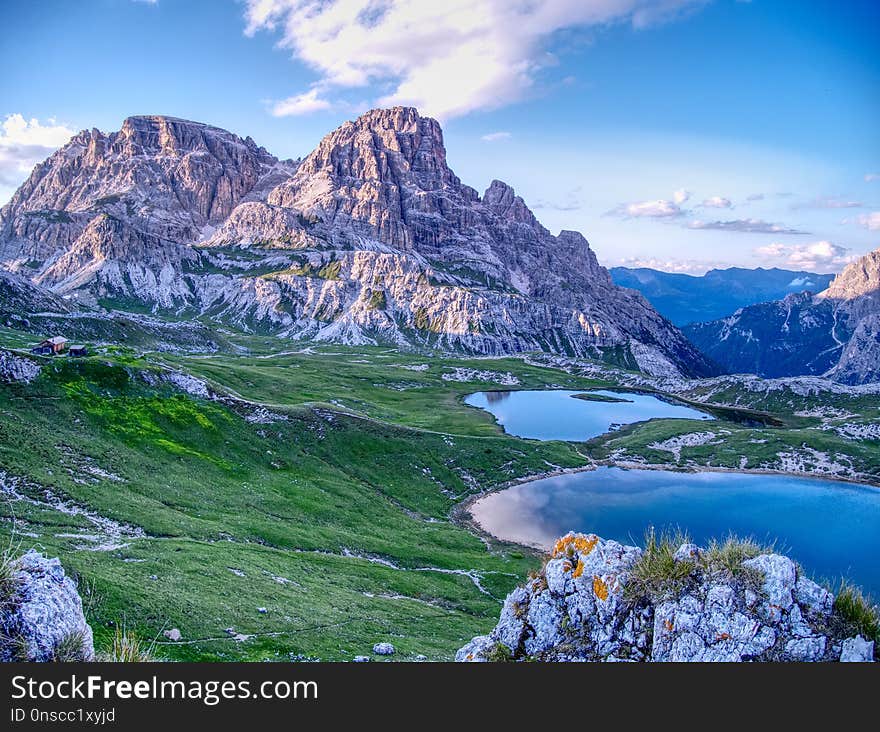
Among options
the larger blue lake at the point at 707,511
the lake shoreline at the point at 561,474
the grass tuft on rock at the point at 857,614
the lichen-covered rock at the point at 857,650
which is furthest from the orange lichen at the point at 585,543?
the lake shoreline at the point at 561,474

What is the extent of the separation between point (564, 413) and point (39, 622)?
164m

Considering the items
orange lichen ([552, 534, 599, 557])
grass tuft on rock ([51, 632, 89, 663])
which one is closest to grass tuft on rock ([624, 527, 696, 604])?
orange lichen ([552, 534, 599, 557])

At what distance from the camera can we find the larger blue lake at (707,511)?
2817 inches

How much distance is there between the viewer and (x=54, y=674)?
9.82 m

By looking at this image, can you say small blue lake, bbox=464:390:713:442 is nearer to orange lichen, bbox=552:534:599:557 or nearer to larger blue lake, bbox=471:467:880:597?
larger blue lake, bbox=471:467:880:597

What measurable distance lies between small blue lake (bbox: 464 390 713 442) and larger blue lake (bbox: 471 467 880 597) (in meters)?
35.2

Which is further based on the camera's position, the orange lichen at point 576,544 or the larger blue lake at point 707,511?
the larger blue lake at point 707,511

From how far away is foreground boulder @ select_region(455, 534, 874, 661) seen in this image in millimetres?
15078

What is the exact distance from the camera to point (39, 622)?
12.3m

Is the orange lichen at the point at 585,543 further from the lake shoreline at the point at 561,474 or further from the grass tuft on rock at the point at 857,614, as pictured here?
the lake shoreline at the point at 561,474

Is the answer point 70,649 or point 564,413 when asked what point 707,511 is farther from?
point 70,649

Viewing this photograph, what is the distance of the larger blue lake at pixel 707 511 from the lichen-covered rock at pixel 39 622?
61.1 metres

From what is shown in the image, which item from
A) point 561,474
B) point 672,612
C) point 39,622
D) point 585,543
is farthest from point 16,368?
point 561,474

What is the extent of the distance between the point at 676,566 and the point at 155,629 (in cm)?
2156
